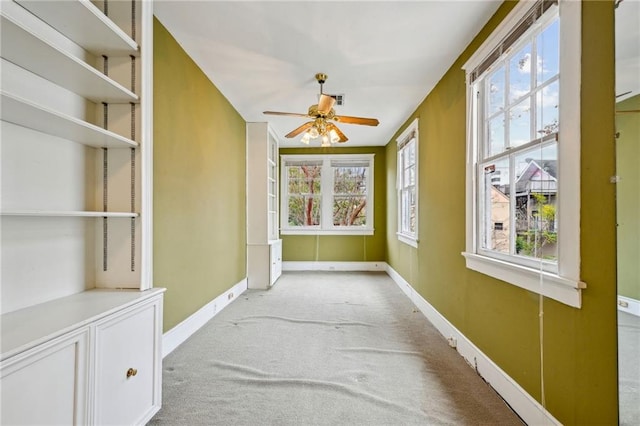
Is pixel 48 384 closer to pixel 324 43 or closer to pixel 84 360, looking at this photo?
pixel 84 360

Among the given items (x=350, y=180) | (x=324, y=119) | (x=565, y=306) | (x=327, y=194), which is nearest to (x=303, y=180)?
(x=327, y=194)

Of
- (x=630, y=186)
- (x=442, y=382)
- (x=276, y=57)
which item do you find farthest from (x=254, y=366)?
(x=276, y=57)

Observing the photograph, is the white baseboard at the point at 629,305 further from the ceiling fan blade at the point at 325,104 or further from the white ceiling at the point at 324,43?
the ceiling fan blade at the point at 325,104

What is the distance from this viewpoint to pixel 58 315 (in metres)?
1.24

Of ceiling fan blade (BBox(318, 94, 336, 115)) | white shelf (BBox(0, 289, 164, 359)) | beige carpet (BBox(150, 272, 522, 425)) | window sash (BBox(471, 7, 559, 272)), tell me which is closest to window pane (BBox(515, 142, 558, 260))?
window sash (BBox(471, 7, 559, 272))

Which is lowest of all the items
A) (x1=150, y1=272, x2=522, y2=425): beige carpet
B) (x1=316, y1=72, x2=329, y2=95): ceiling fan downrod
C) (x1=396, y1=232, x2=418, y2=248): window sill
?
(x1=150, y1=272, x2=522, y2=425): beige carpet

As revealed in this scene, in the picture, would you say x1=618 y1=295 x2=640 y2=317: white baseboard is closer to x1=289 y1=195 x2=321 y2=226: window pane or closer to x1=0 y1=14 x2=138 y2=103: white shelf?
x1=0 y1=14 x2=138 y2=103: white shelf

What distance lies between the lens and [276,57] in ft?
8.47

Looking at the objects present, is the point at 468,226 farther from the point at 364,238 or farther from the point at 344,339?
the point at 364,238

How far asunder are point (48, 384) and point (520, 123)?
268 cm

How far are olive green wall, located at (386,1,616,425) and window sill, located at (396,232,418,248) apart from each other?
3.55 ft

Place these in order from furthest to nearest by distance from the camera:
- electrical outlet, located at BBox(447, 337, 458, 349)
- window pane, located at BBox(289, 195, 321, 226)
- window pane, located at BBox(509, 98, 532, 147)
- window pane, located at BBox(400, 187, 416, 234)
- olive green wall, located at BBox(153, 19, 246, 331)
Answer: window pane, located at BBox(289, 195, 321, 226)
window pane, located at BBox(400, 187, 416, 234)
electrical outlet, located at BBox(447, 337, 458, 349)
olive green wall, located at BBox(153, 19, 246, 331)
window pane, located at BBox(509, 98, 532, 147)

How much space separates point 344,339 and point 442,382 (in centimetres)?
93

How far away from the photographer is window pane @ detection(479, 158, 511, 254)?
1.96 meters
